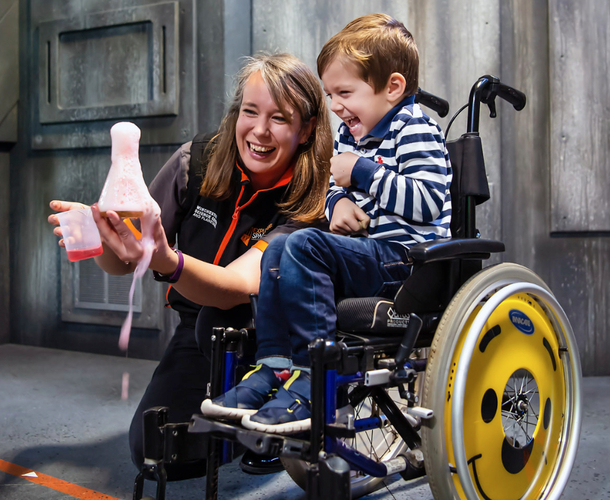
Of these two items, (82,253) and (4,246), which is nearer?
(82,253)

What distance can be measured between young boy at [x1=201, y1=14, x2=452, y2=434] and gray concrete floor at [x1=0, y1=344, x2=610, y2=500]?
0.73 metres

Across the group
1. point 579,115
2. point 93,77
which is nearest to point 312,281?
point 579,115

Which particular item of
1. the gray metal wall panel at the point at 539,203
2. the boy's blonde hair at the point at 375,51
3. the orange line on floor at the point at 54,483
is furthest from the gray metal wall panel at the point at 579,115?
the orange line on floor at the point at 54,483

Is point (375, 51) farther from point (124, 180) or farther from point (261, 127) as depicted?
point (124, 180)

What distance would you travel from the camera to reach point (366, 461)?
53.2 inches

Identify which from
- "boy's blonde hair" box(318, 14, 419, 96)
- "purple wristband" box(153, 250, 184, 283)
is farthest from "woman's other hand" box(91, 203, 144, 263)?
"boy's blonde hair" box(318, 14, 419, 96)

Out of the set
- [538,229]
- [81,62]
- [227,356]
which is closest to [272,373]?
[227,356]

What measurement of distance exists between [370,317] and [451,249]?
25 cm

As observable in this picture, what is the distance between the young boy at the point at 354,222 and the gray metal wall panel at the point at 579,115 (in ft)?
6.20

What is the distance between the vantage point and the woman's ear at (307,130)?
189 centimetres

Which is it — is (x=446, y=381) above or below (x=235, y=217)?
below

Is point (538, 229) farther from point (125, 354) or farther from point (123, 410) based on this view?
point (125, 354)

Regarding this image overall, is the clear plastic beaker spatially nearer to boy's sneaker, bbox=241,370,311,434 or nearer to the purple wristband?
the purple wristband

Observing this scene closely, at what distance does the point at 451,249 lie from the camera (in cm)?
139
